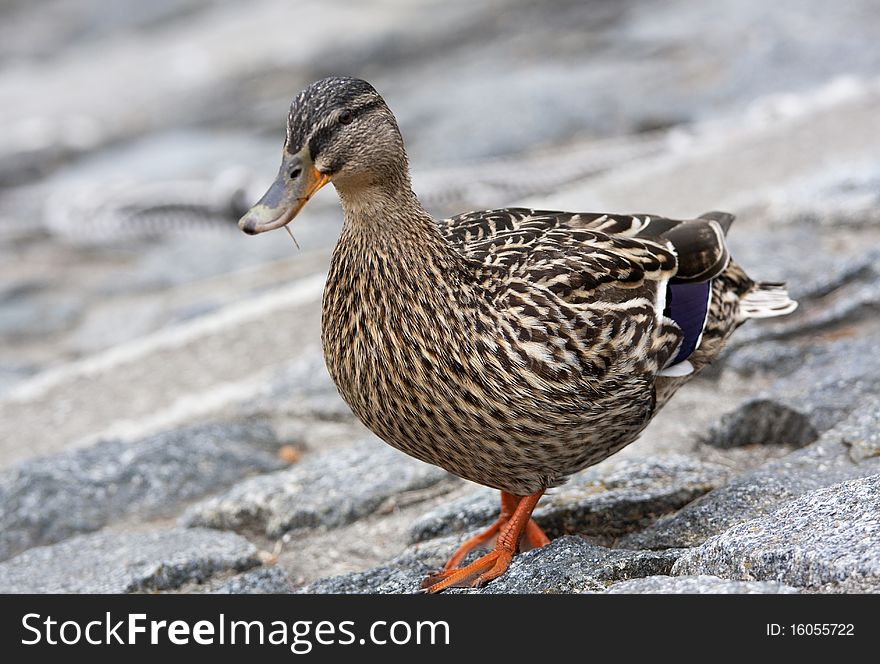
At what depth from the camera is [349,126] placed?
285 centimetres

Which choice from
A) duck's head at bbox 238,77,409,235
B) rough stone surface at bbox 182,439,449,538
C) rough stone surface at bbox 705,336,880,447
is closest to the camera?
duck's head at bbox 238,77,409,235

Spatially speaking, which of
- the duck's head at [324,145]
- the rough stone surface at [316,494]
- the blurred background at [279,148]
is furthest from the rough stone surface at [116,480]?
the duck's head at [324,145]

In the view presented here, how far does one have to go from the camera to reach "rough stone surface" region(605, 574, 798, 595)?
7.38 feet

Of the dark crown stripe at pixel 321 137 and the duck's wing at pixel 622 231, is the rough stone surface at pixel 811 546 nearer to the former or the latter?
the duck's wing at pixel 622 231

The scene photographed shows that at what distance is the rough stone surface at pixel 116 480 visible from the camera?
3807 mm

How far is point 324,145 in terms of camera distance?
2816 millimetres

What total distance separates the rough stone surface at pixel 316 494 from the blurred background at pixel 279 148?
390 millimetres

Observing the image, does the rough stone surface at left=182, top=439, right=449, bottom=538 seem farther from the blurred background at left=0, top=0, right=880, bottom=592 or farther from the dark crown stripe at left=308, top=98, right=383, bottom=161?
the dark crown stripe at left=308, top=98, right=383, bottom=161

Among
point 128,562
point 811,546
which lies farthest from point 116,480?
point 811,546

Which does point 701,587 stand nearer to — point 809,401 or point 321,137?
point 321,137

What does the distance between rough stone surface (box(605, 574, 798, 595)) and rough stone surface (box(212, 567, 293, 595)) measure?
1160 millimetres

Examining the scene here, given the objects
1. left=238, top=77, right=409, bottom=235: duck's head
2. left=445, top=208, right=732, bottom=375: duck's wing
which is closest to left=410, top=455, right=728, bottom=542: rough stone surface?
left=445, top=208, right=732, bottom=375: duck's wing
